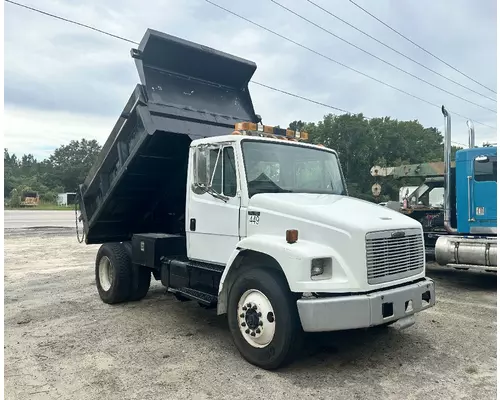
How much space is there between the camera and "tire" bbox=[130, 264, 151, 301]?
23.8 feet

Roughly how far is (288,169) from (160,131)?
1.83 metres

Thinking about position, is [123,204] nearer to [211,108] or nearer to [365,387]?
[211,108]

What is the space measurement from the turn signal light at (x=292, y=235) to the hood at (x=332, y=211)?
174 mm

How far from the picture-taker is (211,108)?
6.93 m

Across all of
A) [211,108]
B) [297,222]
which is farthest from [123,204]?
[297,222]


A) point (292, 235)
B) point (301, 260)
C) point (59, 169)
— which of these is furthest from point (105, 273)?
point (59, 169)

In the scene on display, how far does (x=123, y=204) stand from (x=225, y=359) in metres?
3.39

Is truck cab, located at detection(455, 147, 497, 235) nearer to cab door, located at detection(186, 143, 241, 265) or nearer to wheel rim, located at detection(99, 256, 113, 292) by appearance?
cab door, located at detection(186, 143, 241, 265)

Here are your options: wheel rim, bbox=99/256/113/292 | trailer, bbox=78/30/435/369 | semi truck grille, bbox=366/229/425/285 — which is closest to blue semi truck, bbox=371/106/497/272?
semi truck grille, bbox=366/229/425/285

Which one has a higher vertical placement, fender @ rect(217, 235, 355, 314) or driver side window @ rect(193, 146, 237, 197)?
driver side window @ rect(193, 146, 237, 197)

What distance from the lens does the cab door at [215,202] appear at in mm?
5227

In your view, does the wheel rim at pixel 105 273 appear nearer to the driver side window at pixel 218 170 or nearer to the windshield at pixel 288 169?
the driver side window at pixel 218 170

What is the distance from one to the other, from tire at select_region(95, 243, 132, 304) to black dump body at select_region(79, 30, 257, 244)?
1.44ft

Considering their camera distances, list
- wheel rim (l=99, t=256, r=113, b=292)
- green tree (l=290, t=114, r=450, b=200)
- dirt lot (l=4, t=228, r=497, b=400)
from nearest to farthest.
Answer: dirt lot (l=4, t=228, r=497, b=400), wheel rim (l=99, t=256, r=113, b=292), green tree (l=290, t=114, r=450, b=200)
